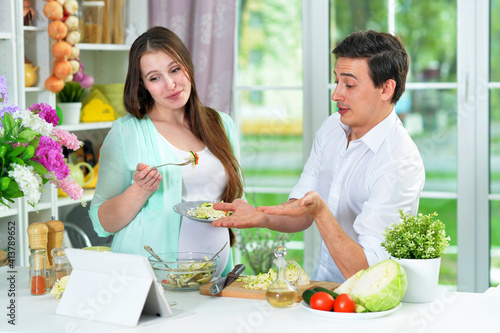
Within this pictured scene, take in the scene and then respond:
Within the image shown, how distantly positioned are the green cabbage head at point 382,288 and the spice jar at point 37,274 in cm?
90

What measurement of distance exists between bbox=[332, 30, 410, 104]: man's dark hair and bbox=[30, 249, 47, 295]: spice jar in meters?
1.16

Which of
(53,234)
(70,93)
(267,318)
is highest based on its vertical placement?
(70,93)

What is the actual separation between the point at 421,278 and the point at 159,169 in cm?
105

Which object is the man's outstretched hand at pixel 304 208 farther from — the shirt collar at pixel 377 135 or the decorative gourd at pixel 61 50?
the decorative gourd at pixel 61 50

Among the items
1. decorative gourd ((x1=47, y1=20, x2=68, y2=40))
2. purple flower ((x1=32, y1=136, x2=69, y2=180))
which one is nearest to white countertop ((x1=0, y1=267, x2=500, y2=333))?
purple flower ((x1=32, y1=136, x2=69, y2=180))

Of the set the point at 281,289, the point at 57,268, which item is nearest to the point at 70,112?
the point at 57,268

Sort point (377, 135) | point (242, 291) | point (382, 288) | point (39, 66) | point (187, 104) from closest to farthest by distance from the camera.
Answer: point (382, 288) → point (242, 291) → point (377, 135) → point (187, 104) → point (39, 66)

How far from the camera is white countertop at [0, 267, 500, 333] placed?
61.2 inches

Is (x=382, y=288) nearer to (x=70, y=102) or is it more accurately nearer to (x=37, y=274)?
(x=37, y=274)

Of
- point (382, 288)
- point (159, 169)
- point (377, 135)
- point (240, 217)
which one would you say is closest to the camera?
point (382, 288)

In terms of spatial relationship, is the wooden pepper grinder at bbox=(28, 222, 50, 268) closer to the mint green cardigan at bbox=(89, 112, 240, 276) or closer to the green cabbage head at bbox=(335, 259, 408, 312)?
the mint green cardigan at bbox=(89, 112, 240, 276)

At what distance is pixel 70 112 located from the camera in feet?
11.0

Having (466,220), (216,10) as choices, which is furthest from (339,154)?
(216,10)

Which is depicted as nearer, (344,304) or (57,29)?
(344,304)
